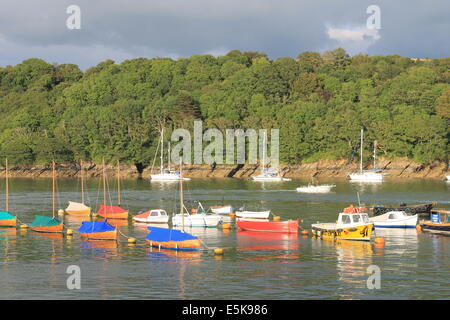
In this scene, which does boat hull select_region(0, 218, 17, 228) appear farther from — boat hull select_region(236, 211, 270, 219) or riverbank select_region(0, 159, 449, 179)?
riverbank select_region(0, 159, 449, 179)

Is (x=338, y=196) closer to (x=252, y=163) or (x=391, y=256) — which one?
(x=391, y=256)

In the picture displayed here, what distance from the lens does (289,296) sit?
141 ft

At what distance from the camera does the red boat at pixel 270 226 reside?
69.4 m

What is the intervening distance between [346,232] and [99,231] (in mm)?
25410

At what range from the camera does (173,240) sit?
5856 cm

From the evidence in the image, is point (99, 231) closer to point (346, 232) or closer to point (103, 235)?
point (103, 235)

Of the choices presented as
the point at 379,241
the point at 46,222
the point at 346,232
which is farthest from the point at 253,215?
the point at 46,222

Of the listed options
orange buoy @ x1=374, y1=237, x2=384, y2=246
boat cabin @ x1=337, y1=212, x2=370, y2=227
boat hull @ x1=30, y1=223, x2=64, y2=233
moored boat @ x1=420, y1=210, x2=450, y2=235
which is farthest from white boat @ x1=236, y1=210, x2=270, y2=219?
boat hull @ x1=30, y1=223, x2=64, y2=233

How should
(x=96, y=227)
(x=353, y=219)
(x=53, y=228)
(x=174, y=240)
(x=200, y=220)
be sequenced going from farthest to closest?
1. (x=200, y=220)
2. (x=53, y=228)
3. (x=96, y=227)
4. (x=353, y=219)
5. (x=174, y=240)

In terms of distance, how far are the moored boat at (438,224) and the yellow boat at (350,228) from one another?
32.0 feet

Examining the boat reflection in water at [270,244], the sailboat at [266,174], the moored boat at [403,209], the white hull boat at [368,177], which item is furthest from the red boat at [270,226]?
the white hull boat at [368,177]

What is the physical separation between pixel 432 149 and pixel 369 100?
29.2 meters

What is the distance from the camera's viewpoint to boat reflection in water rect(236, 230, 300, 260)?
5728cm
